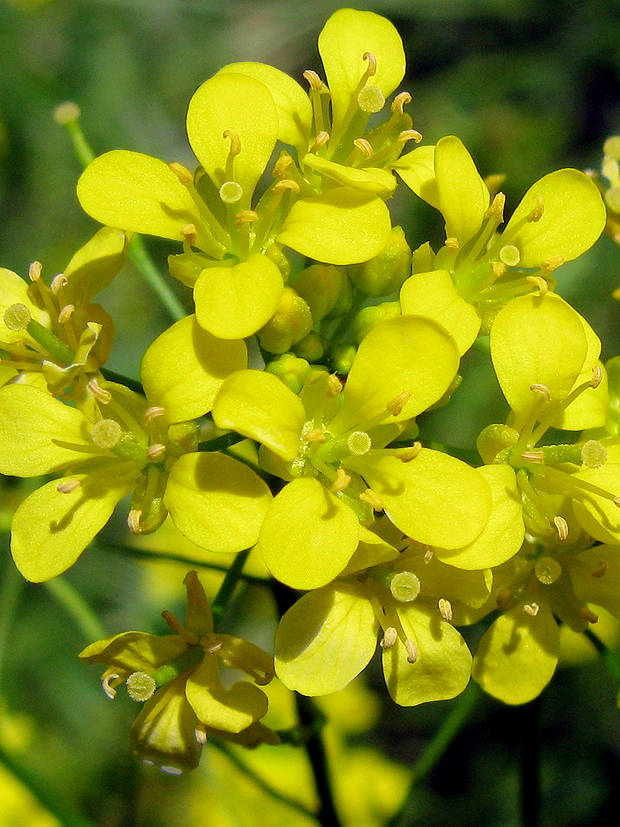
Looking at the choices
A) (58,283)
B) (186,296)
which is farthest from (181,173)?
(186,296)

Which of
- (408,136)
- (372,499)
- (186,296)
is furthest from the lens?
(186,296)

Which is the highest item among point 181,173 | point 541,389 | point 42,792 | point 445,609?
point 181,173

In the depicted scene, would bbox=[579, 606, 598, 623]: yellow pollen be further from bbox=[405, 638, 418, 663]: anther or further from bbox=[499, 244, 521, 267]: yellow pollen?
bbox=[499, 244, 521, 267]: yellow pollen

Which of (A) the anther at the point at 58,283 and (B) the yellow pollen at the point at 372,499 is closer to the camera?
(B) the yellow pollen at the point at 372,499

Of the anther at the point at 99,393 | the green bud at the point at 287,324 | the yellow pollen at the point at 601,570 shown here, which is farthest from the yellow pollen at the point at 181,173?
the yellow pollen at the point at 601,570

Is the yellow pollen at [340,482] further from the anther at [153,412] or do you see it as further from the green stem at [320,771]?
the green stem at [320,771]

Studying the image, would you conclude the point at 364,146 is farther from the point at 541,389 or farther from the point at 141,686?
the point at 141,686
